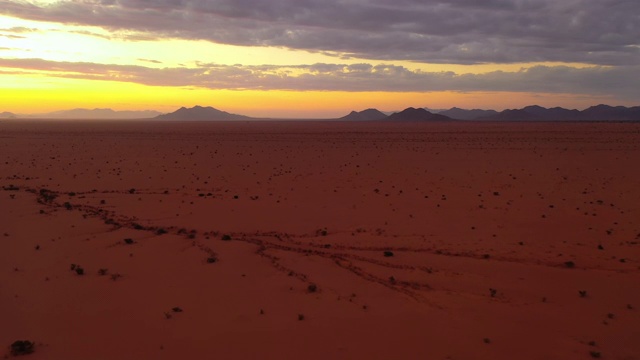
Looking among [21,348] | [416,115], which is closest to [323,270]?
[21,348]

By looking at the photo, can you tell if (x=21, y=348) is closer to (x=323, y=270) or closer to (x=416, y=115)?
(x=323, y=270)

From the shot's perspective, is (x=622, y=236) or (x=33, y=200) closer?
(x=622, y=236)

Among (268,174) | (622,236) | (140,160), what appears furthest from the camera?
(140,160)

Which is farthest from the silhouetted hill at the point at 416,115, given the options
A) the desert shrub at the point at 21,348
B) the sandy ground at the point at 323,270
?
the desert shrub at the point at 21,348

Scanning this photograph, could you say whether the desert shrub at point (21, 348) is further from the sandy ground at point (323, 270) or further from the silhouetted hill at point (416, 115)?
the silhouetted hill at point (416, 115)

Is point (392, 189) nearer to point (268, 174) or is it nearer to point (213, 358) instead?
point (268, 174)

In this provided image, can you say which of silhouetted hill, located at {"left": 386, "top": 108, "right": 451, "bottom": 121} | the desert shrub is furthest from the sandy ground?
silhouetted hill, located at {"left": 386, "top": 108, "right": 451, "bottom": 121}

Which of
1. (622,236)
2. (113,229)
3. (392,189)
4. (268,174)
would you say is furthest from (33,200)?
(622,236)
